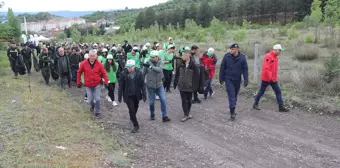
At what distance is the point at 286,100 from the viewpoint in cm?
927

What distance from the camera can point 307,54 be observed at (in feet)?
47.9

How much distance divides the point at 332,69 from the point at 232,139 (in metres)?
4.78

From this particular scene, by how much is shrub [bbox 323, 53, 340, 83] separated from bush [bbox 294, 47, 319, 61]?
4.99 meters

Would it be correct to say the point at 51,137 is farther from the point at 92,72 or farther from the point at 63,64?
the point at 63,64

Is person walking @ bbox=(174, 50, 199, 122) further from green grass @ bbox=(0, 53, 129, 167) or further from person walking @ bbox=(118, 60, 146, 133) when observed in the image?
green grass @ bbox=(0, 53, 129, 167)

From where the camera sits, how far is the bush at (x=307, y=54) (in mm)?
14570

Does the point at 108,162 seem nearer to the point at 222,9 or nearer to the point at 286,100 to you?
the point at 286,100

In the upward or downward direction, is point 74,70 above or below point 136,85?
below

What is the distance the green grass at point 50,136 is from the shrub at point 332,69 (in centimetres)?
661

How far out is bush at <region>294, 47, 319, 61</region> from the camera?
1457 centimetres

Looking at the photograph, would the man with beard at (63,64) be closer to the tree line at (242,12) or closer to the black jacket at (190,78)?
the black jacket at (190,78)


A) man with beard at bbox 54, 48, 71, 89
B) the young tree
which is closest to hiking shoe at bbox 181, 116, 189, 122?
man with beard at bbox 54, 48, 71, 89

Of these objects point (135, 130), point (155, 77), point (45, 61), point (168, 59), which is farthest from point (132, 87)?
point (45, 61)

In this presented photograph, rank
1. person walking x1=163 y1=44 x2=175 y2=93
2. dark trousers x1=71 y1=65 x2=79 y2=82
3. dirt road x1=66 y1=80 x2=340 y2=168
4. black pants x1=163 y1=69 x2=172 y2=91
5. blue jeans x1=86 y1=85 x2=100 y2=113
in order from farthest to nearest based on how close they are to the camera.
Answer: dark trousers x1=71 y1=65 x2=79 y2=82, black pants x1=163 y1=69 x2=172 y2=91, person walking x1=163 y1=44 x2=175 y2=93, blue jeans x1=86 y1=85 x2=100 y2=113, dirt road x1=66 y1=80 x2=340 y2=168
